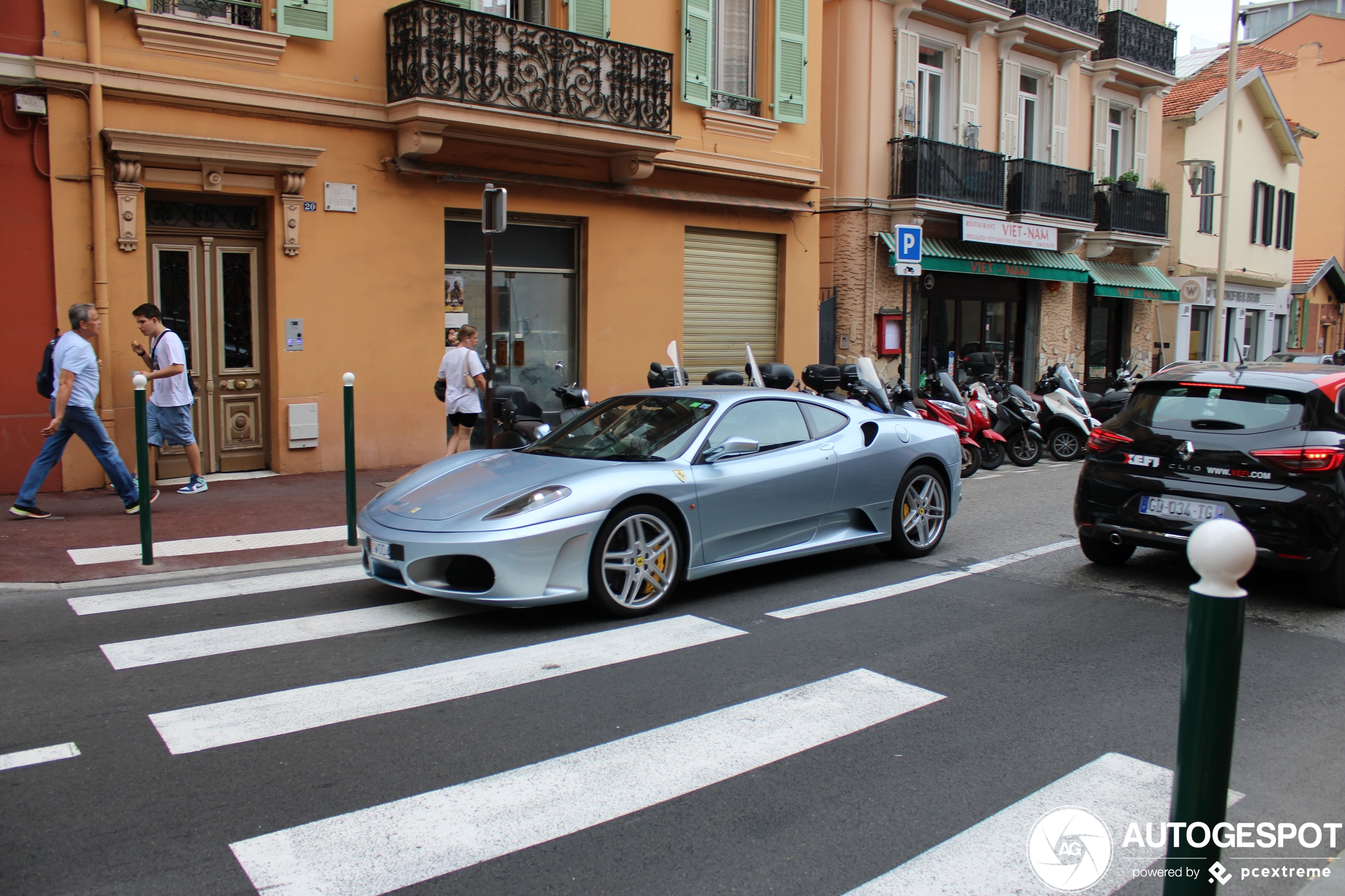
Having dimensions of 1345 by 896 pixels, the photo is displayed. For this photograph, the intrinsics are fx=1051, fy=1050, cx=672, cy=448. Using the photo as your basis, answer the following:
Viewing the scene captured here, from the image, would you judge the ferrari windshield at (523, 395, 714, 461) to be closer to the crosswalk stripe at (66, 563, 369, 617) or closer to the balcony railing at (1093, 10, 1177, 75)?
the crosswalk stripe at (66, 563, 369, 617)

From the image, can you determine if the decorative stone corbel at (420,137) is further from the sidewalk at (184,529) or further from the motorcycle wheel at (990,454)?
the motorcycle wheel at (990,454)

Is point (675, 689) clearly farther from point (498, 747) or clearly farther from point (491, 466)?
point (491, 466)

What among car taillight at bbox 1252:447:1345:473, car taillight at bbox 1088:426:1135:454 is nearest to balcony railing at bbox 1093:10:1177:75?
car taillight at bbox 1088:426:1135:454

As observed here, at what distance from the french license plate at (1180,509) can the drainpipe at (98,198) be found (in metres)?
9.54

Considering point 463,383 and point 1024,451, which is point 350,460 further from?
point 1024,451

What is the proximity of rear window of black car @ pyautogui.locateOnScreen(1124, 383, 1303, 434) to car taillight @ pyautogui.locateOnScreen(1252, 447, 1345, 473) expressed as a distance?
22 cm

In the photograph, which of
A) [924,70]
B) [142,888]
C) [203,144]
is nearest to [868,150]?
[924,70]

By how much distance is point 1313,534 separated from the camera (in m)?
6.46

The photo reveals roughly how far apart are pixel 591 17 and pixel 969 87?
10.1 metres

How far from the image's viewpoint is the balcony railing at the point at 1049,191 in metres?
21.9

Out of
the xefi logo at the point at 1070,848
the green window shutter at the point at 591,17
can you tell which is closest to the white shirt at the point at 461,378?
the green window shutter at the point at 591,17

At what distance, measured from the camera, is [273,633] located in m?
5.96

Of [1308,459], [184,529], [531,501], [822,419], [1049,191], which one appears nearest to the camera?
[531,501]

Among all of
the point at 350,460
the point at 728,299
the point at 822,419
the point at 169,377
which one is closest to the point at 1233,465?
the point at 822,419
